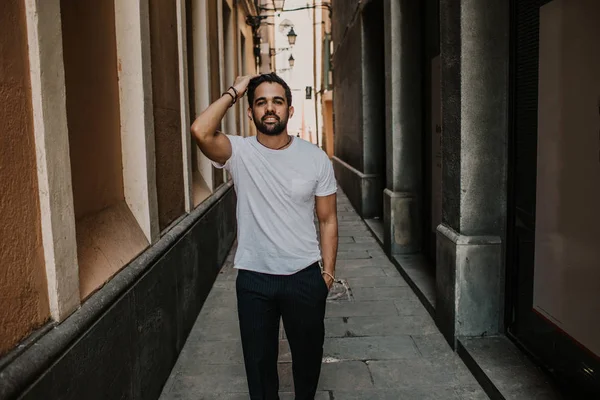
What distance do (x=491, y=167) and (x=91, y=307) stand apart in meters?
3.06

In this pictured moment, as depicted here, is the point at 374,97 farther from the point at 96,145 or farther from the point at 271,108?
the point at 271,108

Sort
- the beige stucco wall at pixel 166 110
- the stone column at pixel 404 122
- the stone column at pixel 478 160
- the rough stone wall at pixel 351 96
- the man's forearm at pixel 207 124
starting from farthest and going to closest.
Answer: the rough stone wall at pixel 351 96 → the stone column at pixel 404 122 → the beige stucco wall at pixel 166 110 → the stone column at pixel 478 160 → the man's forearm at pixel 207 124

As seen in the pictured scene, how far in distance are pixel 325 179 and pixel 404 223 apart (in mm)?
4606

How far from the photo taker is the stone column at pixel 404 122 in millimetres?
7375

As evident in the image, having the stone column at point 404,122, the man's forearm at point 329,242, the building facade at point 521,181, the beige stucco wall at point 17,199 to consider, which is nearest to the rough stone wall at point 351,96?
the stone column at point 404,122

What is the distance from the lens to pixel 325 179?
3.13m

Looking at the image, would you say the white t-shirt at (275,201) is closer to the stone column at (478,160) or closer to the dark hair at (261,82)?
the dark hair at (261,82)

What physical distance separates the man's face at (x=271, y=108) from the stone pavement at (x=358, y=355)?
1943 mm

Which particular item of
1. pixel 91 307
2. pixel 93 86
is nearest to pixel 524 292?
pixel 91 307

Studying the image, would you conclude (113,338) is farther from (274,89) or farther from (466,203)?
(466,203)

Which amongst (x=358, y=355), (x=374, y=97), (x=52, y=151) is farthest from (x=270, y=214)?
(x=374, y=97)

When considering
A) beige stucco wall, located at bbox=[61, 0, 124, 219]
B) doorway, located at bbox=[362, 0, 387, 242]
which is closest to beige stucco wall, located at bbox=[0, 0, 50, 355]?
beige stucco wall, located at bbox=[61, 0, 124, 219]

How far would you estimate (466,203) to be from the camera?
4.51m

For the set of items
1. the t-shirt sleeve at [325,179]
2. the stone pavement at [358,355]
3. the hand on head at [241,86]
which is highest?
the hand on head at [241,86]
